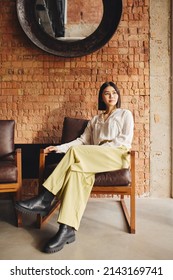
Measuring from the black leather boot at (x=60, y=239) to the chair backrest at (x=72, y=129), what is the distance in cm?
109

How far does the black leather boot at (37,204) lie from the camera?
2.08 m

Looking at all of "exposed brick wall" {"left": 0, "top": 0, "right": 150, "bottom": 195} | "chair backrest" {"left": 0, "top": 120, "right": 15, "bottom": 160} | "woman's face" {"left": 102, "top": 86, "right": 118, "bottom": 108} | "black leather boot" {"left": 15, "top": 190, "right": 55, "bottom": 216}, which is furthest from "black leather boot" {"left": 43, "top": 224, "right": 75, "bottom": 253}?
"exposed brick wall" {"left": 0, "top": 0, "right": 150, "bottom": 195}

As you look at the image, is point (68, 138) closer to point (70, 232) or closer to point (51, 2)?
point (70, 232)

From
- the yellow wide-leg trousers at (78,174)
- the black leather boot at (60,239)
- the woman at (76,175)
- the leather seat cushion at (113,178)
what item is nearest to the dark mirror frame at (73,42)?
the woman at (76,175)

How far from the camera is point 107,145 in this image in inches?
96.4

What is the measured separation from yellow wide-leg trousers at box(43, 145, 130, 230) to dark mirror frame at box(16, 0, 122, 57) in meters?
1.41

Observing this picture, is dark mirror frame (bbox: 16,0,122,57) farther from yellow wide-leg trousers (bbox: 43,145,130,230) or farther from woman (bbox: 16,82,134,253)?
yellow wide-leg trousers (bbox: 43,145,130,230)

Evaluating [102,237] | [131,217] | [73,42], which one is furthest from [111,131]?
[73,42]

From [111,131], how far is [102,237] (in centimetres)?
94

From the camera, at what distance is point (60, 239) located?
198 centimetres

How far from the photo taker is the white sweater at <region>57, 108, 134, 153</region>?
251cm

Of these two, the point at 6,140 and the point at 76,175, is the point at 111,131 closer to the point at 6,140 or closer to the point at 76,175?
the point at 76,175
